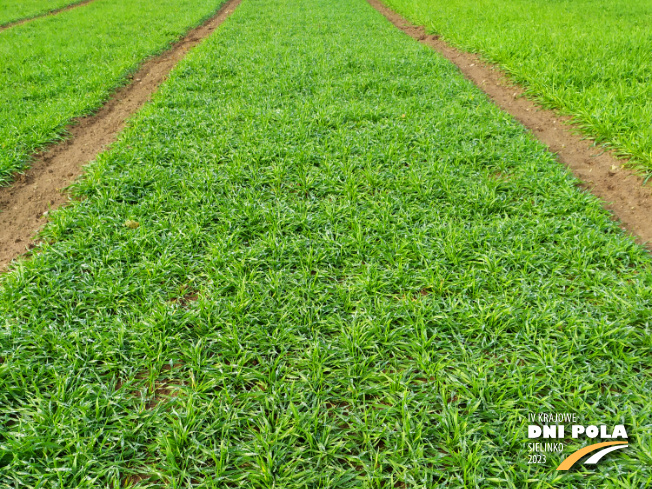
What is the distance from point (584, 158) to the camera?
165 inches

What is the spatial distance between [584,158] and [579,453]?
3.63 meters

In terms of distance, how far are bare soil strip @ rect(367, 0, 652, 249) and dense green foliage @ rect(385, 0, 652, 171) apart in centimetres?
16

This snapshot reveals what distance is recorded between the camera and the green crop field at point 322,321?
169 centimetres

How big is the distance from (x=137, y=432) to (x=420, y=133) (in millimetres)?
4127

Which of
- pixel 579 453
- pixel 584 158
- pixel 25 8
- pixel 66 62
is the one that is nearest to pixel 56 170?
pixel 66 62

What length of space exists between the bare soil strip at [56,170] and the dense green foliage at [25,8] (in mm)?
9443

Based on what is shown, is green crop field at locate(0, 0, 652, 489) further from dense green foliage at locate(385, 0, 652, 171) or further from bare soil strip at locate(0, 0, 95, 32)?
bare soil strip at locate(0, 0, 95, 32)

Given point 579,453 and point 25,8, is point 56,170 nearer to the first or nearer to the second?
point 579,453

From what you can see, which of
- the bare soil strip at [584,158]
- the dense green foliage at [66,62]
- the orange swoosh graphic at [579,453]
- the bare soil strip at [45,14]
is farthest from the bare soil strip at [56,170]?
the bare soil strip at [45,14]

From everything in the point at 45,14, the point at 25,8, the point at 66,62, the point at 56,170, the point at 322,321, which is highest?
the point at 25,8

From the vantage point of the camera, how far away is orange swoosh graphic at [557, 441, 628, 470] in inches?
64.6

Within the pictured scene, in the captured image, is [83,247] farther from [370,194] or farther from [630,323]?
[630,323]

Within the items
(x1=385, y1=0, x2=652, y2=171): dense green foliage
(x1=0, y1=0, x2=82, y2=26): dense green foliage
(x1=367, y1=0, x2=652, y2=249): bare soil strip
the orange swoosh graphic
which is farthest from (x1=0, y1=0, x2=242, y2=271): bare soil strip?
(x1=0, y1=0, x2=82, y2=26): dense green foliage

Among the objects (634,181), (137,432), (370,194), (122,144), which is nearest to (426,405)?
(137,432)
